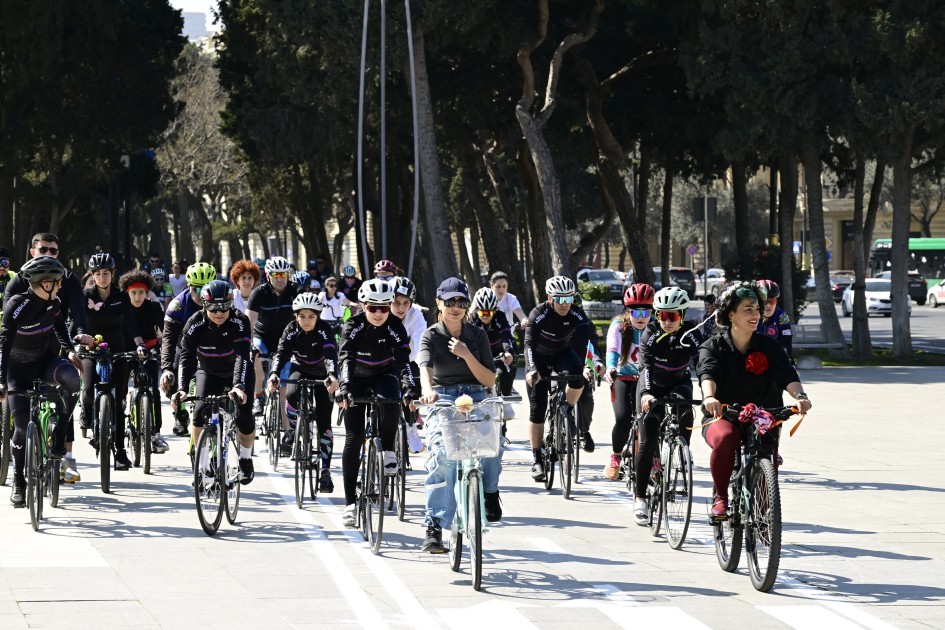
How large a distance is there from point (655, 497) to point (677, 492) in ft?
1.61

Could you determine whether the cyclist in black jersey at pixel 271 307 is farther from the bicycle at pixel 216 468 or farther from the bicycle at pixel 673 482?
the bicycle at pixel 673 482

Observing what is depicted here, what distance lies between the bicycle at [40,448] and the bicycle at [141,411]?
7.02 feet

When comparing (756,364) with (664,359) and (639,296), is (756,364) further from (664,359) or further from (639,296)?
(639,296)

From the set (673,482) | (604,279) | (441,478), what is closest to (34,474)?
(441,478)

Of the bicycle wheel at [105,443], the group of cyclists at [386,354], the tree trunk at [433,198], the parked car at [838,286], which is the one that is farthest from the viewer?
the parked car at [838,286]

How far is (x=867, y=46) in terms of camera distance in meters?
28.3

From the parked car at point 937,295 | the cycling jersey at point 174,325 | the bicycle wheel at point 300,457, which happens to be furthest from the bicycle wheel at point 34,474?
the parked car at point 937,295

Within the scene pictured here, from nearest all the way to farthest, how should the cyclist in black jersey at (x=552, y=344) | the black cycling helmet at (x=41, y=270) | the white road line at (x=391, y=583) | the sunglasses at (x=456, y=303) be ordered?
the white road line at (x=391, y=583) < the sunglasses at (x=456, y=303) < the black cycling helmet at (x=41, y=270) < the cyclist in black jersey at (x=552, y=344)

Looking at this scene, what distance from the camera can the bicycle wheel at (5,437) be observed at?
12633 millimetres

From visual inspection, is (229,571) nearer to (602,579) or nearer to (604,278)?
(602,579)

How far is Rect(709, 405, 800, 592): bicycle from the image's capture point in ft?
28.4

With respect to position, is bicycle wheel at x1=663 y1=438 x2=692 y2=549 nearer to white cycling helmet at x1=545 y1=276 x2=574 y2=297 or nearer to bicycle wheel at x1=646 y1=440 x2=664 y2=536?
bicycle wheel at x1=646 y1=440 x2=664 y2=536

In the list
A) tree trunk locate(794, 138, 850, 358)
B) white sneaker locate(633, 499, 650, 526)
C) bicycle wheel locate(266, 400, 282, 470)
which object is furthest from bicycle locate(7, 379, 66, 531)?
tree trunk locate(794, 138, 850, 358)

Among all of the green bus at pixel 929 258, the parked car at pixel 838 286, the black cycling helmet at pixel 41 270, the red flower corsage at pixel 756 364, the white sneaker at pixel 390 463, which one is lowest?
the white sneaker at pixel 390 463
